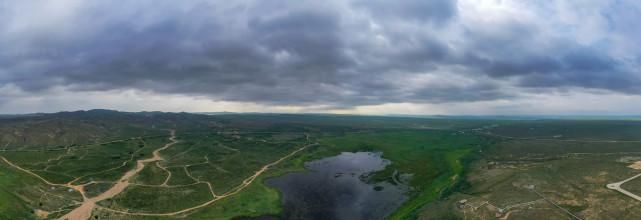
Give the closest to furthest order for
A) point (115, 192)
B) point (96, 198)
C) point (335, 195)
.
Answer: point (96, 198) < point (115, 192) < point (335, 195)

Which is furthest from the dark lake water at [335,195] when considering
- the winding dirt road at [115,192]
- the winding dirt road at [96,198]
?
the winding dirt road at [96,198]

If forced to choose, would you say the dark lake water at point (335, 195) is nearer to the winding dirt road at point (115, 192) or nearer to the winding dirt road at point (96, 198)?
the winding dirt road at point (115, 192)

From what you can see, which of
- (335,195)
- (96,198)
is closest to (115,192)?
(96,198)

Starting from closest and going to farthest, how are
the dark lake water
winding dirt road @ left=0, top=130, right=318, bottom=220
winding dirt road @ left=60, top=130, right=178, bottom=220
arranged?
winding dirt road @ left=60, top=130, right=178, bottom=220 < winding dirt road @ left=0, top=130, right=318, bottom=220 < the dark lake water

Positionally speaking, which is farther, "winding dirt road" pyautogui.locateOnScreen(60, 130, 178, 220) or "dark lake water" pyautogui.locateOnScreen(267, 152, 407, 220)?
"dark lake water" pyautogui.locateOnScreen(267, 152, 407, 220)

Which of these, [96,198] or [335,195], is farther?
[335,195]

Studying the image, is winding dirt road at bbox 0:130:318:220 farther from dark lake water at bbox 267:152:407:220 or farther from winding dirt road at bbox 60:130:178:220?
dark lake water at bbox 267:152:407:220

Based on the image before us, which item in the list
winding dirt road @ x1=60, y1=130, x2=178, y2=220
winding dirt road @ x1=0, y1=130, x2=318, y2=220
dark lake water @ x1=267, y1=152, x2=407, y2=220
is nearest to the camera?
winding dirt road @ x1=60, y1=130, x2=178, y2=220

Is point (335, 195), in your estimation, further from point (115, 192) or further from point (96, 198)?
point (96, 198)

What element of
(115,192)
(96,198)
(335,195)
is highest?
(115,192)

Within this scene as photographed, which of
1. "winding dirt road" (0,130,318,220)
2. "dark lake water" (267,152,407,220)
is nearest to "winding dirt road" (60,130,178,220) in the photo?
"winding dirt road" (0,130,318,220)
